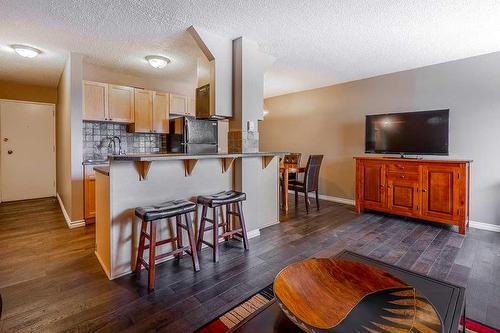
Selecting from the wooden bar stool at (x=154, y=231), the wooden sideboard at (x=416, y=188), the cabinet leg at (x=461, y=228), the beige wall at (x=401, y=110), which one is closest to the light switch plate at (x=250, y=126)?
the wooden bar stool at (x=154, y=231)

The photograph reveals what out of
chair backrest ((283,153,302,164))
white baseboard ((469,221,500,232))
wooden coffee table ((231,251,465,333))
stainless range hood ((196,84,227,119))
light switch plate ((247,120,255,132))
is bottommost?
white baseboard ((469,221,500,232))

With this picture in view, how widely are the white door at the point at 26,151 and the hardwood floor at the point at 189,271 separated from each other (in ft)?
5.96

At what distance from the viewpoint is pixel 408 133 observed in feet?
12.9

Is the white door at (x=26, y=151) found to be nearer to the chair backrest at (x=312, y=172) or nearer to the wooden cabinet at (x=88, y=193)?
the wooden cabinet at (x=88, y=193)

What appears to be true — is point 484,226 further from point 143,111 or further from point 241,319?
point 143,111

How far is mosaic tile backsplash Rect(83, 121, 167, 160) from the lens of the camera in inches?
168

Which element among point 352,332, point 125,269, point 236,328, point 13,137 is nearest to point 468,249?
point 352,332

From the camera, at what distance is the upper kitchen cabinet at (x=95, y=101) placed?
381 centimetres

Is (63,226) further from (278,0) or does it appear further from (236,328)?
(278,0)

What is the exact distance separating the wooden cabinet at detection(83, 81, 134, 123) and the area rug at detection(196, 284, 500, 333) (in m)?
3.56

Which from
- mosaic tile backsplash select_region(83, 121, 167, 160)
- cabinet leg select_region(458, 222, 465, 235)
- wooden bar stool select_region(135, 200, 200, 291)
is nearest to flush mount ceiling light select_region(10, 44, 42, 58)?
mosaic tile backsplash select_region(83, 121, 167, 160)

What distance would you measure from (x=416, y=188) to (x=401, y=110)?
1395mm

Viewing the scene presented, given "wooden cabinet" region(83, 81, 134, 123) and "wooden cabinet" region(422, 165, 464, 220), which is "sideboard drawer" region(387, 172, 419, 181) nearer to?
"wooden cabinet" region(422, 165, 464, 220)

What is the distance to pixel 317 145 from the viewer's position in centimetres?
550
